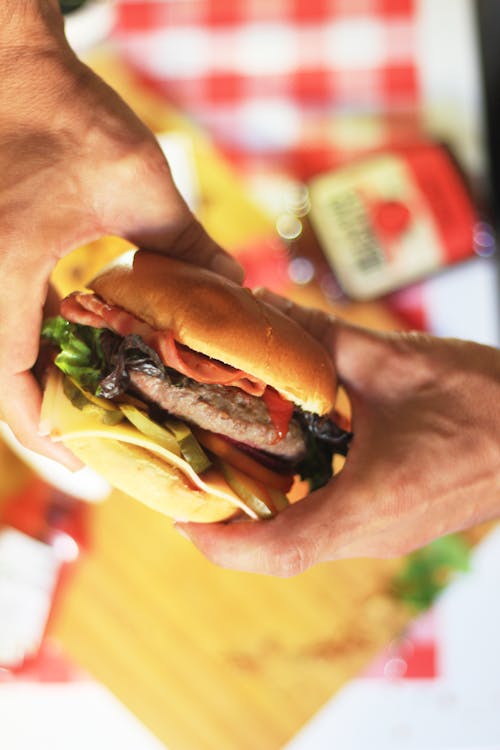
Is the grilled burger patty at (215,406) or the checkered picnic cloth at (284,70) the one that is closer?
the grilled burger patty at (215,406)

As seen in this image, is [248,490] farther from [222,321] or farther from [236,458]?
[222,321]

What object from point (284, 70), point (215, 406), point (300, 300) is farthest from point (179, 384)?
point (284, 70)

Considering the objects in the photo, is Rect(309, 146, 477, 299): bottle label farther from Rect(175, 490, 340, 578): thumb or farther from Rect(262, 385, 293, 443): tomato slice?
Rect(175, 490, 340, 578): thumb

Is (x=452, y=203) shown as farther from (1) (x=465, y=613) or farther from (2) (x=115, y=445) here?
(2) (x=115, y=445)

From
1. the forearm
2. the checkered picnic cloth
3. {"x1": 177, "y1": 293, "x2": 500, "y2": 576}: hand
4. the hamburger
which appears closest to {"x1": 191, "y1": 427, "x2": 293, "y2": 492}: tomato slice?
the hamburger

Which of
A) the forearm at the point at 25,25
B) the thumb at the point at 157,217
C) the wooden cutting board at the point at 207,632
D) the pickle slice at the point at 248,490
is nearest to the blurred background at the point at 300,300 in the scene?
the wooden cutting board at the point at 207,632

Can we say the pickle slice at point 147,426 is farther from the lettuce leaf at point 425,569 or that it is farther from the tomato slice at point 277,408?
the lettuce leaf at point 425,569
